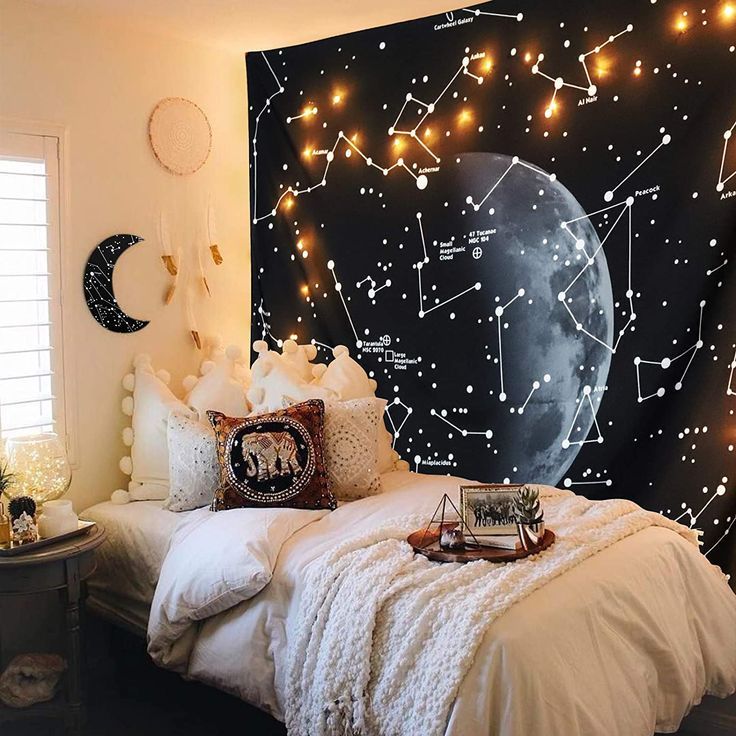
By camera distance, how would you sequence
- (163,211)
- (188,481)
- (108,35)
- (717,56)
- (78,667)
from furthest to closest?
(163,211), (108,35), (188,481), (717,56), (78,667)

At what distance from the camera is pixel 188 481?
3.15m

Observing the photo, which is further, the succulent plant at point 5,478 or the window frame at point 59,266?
the window frame at point 59,266

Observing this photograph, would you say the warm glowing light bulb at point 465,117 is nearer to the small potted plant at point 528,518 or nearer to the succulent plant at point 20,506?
the small potted plant at point 528,518

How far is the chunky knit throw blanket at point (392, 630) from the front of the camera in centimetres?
202

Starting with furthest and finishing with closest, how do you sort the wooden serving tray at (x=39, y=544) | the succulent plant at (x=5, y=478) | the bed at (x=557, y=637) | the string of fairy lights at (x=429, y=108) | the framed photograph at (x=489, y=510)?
the string of fairy lights at (x=429, y=108) < the succulent plant at (x=5, y=478) < the wooden serving tray at (x=39, y=544) < the framed photograph at (x=489, y=510) < the bed at (x=557, y=637)

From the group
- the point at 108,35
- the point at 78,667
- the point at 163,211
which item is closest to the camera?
the point at 78,667

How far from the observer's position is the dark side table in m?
2.63

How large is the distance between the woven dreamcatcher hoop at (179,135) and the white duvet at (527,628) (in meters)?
1.65

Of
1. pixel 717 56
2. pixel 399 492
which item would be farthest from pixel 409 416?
pixel 717 56

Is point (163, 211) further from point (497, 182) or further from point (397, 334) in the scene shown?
point (497, 182)

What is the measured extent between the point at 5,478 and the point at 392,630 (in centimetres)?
146

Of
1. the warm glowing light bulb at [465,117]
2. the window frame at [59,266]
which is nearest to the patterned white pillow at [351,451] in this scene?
the window frame at [59,266]

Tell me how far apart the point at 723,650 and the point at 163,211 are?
9.06 feet

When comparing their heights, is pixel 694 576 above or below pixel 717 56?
below
